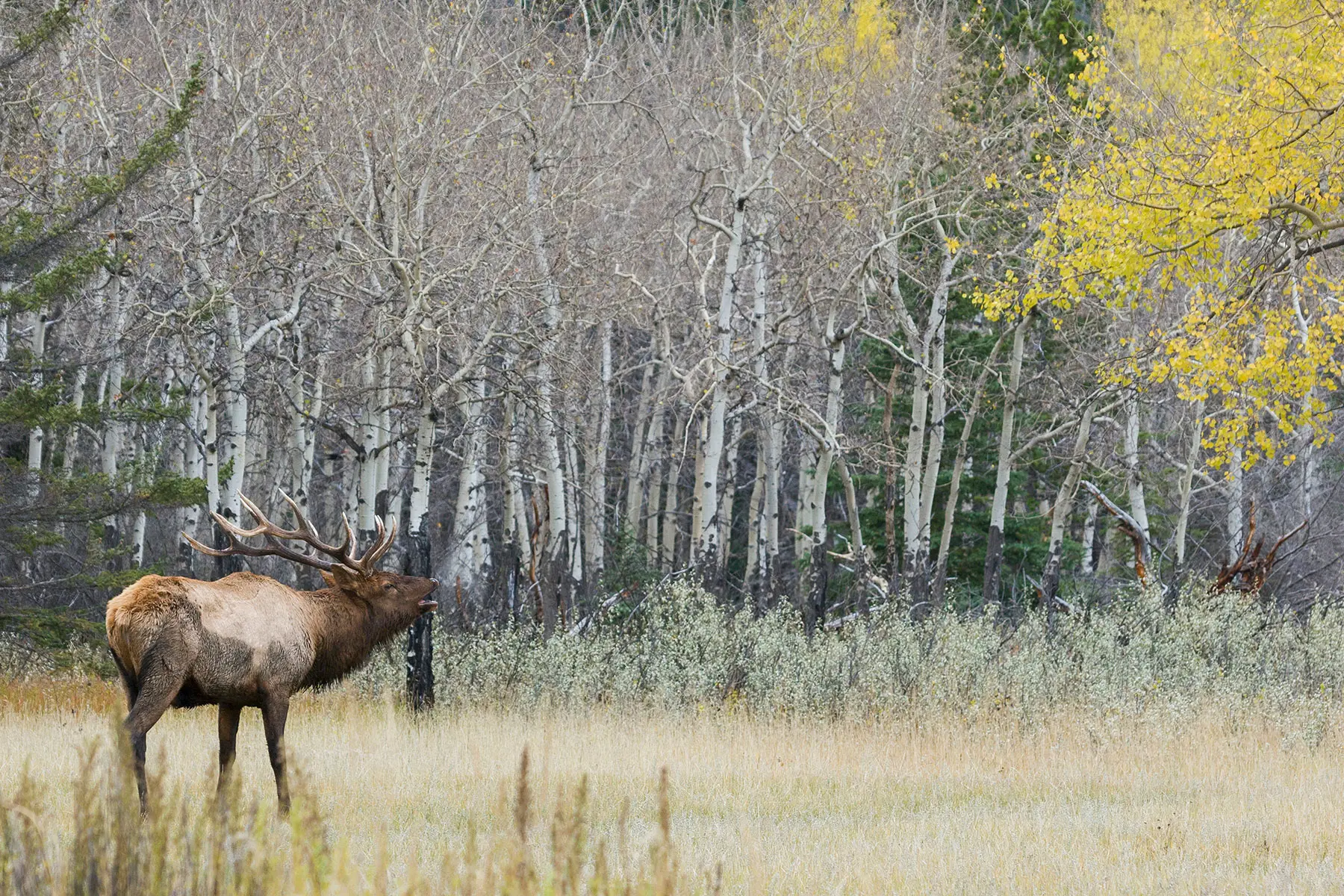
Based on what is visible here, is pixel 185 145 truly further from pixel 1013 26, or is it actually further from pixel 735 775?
pixel 1013 26

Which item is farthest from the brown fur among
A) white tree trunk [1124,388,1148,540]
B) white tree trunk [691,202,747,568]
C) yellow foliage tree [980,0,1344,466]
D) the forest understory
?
white tree trunk [1124,388,1148,540]

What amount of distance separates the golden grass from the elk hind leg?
1.40ft

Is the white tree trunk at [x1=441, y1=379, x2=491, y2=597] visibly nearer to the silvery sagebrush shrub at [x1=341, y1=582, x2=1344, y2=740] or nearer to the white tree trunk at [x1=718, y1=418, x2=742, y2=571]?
the silvery sagebrush shrub at [x1=341, y1=582, x2=1344, y2=740]

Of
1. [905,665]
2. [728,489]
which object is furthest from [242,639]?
[728,489]

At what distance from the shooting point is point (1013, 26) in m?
19.4

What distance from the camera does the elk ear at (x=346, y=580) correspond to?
793 cm

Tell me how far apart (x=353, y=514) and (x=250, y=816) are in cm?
1854

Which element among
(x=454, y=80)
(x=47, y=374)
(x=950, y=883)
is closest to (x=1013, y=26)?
(x=454, y=80)

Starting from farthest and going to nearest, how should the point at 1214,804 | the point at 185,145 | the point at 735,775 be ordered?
the point at 185,145 < the point at 735,775 < the point at 1214,804

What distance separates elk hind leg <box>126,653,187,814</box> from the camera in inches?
259

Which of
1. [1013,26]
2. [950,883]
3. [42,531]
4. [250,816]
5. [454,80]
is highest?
[1013,26]

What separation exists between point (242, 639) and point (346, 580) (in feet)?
3.47

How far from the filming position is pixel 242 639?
6969 millimetres

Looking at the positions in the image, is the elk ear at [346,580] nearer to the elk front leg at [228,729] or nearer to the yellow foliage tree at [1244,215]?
the elk front leg at [228,729]
